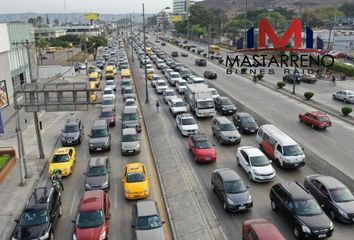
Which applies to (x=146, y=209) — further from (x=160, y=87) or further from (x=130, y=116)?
(x=160, y=87)

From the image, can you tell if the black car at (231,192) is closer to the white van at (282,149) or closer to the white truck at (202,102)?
the white van at (282,149)

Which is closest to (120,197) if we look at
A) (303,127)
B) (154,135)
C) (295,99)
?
(154,135)

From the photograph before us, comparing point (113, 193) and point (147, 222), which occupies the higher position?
point (147, 222)

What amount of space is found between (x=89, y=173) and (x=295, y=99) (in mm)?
30372

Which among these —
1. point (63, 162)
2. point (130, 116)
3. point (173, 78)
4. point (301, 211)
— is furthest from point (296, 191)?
point (173, 78)

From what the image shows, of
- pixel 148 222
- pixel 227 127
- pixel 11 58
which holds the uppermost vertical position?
pixel 11 58

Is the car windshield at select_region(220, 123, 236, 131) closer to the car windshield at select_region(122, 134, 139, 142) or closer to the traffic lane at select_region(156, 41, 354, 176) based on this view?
the traffic lane at select_region(156, 41, 354, 176)

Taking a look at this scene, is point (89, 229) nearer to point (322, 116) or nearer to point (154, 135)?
point (154, 135)

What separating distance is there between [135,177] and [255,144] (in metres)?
11.8

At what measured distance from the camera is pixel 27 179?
25438mm

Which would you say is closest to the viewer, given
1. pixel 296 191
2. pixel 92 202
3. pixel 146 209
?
pixel 146 209

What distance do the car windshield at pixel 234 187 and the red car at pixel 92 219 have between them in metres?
6.07

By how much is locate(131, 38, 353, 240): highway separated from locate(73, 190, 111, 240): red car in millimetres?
5490

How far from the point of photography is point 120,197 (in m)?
22.3
